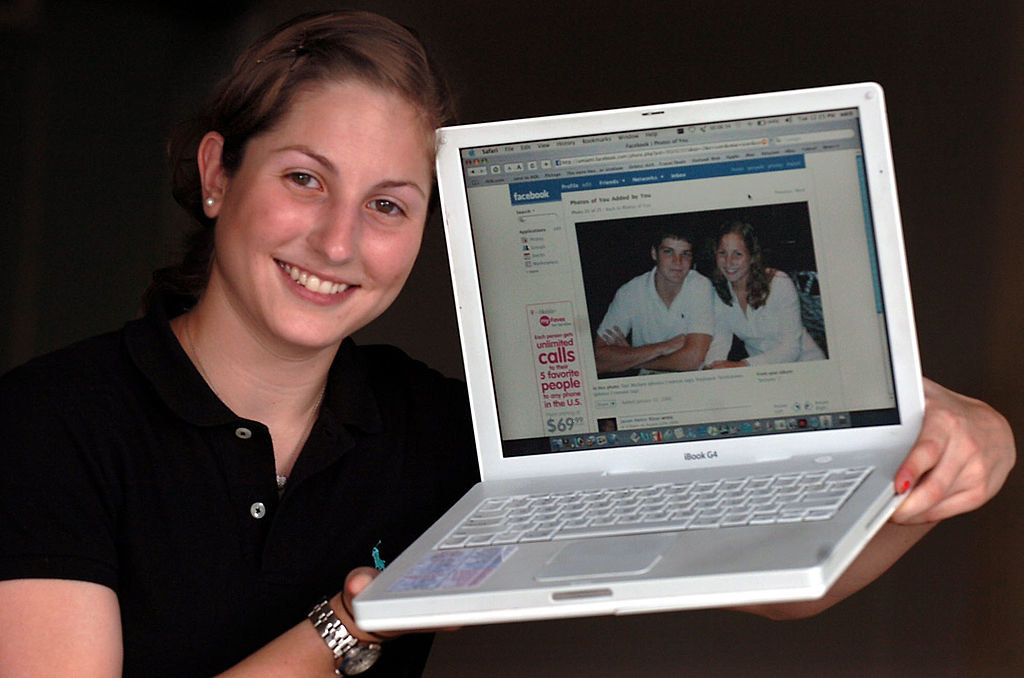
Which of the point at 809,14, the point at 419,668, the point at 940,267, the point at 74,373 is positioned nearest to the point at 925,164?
the point at 940,267

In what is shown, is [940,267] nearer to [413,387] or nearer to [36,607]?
[413,387]

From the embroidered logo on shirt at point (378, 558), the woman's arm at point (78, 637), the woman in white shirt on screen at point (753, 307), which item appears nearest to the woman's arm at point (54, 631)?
the woman's arm at point (78, 637)

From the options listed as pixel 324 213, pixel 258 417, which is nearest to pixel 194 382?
pixel 258 417

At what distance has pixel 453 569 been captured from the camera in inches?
39.3

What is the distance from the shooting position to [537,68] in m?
2.54

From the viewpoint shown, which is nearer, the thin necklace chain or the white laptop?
the white laptop

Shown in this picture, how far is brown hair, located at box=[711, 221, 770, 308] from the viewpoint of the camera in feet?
3.93

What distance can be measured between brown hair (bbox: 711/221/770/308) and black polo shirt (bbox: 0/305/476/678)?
423 millimetres

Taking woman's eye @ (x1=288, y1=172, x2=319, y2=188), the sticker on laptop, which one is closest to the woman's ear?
woman's eye @ (x1=288, y1=172, x2=319, y2=188)

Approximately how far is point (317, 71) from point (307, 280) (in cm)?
22

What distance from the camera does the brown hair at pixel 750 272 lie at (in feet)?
3.93

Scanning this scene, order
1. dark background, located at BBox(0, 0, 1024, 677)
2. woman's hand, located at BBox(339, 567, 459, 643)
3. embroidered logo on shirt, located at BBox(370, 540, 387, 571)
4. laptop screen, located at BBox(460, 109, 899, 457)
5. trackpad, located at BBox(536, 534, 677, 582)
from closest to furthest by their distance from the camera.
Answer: trackpad, located at BBox(536, 534, 677, 582), woman's hand, located at BBox(339, 567, 459, 643), laptop screen, located at BBox(460, 109, 899, 457), embroidered logo on shirt, located at BBox(370, 540, 387, 571), dark background, located at BBox(0, 0, 1024, 677)

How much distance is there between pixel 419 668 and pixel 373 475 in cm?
24

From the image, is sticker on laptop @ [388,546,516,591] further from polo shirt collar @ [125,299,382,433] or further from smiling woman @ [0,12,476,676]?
polo shirt collar @ [125,299,382,433]
